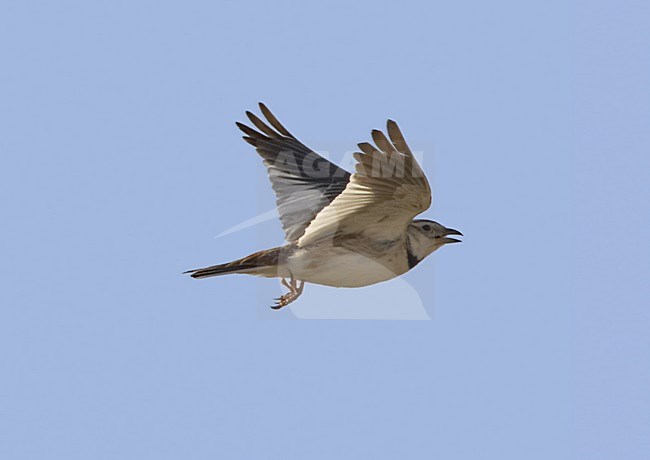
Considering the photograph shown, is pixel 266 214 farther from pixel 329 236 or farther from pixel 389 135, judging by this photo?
pixel 389 135

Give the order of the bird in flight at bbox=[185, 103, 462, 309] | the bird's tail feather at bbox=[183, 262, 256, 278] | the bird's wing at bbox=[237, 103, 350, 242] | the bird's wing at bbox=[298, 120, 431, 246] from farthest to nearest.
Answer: the bird's wing at bbox=[237, 103, 350, 242] < the bird's tail feather at bbox=[183, 262, 256, 278] < the bird in flight at bbox=[185, 103, 462, 309] < the bird's wing at bbox=[298, 120, 431, 246]

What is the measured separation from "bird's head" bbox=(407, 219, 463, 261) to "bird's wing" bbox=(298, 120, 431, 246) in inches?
13.7

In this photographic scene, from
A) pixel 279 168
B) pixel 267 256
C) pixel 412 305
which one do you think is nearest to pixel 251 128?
pixel 279 168

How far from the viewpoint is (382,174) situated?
9.93 meters

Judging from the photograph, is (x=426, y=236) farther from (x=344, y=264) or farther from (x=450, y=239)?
(x=344, y=264)

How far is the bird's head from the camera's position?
11375 millimetres

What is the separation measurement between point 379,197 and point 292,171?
6.86 ft

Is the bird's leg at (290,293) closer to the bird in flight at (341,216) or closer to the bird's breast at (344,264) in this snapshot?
the bird in flight at (341,216)

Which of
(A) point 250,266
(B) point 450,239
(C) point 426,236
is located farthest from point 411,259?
(A) point 250,266

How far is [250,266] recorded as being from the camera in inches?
434

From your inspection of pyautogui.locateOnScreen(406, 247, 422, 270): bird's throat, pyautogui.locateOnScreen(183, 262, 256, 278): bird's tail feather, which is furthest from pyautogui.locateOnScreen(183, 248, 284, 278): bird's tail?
pyautogui.locateOnScreen(406, 247, 422, 270): bird's throat

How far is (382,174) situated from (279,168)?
2.46 metres

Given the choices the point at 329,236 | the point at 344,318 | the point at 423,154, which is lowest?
the point at 344,318

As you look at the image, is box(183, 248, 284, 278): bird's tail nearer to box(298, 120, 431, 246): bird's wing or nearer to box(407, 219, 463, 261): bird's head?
box(298, 120, 431, 246): bird's wing
